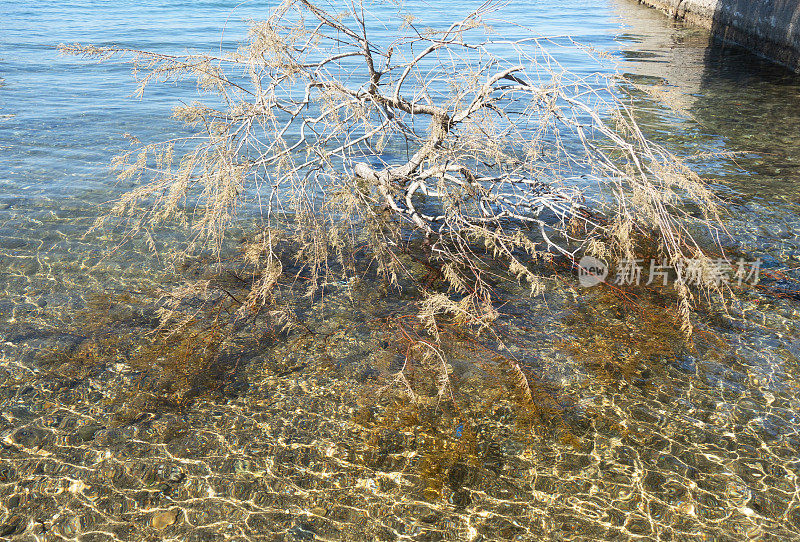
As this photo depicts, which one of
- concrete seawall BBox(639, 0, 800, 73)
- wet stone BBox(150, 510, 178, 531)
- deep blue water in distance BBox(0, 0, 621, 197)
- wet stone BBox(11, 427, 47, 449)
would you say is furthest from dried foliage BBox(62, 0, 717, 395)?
concrete seawall BBox(639, 0, 800, 73)

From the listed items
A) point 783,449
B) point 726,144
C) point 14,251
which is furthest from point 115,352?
point 726,144

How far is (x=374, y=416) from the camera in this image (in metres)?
3.93

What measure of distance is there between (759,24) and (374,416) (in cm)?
1574

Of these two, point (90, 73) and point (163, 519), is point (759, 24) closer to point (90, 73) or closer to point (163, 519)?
point (90, 73)

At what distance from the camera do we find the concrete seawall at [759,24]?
13195mm

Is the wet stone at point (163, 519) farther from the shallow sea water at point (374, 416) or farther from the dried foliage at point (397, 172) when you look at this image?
the dried foliage at point (397, 172)

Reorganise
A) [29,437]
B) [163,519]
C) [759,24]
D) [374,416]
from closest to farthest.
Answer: [163,519] < [29,437] < [374,416] < [759,24]

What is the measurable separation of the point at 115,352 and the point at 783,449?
175 inches

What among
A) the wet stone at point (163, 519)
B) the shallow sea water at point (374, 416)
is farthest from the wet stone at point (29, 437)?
the wet stone at point (163, 519)

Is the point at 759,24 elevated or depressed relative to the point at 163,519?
elevated

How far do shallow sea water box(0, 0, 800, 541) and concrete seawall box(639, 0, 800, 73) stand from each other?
30.1 ft

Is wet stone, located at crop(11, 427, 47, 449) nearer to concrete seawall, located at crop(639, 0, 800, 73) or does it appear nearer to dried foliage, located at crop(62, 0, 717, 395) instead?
dried foliage, located at crop(62, 0, 717, 395)

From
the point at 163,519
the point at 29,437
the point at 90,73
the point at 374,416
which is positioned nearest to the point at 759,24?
the point at 90,73

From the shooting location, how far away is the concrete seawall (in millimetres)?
13195
